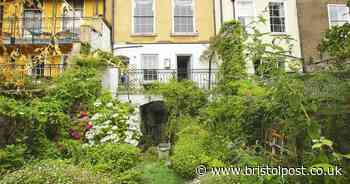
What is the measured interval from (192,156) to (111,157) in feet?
7.69

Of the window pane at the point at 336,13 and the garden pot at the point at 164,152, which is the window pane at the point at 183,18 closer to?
the window pane at the point at 336,13

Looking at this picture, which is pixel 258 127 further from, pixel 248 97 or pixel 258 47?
pixel 258 47

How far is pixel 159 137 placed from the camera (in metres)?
14.0

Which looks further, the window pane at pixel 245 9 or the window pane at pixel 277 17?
the window pane at pixel 277 17

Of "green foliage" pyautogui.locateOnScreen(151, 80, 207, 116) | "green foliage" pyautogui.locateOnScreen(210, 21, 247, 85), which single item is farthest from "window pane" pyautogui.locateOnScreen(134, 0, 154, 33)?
"green foliage" pyautogui.locateOnScreen(151, 80, 207, 116)

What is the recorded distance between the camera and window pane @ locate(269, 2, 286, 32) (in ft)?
59.1

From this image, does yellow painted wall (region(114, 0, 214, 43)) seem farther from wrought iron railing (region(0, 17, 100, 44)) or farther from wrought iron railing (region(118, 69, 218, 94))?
wrought iron railing (region(0, 17, 100, 44))

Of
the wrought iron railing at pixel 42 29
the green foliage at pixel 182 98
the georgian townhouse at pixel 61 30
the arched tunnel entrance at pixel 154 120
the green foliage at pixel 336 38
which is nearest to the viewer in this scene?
the green foliage at pixel 336 38

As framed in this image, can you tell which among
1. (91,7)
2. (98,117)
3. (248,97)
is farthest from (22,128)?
(91,7)

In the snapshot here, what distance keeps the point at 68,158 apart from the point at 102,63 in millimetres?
4405

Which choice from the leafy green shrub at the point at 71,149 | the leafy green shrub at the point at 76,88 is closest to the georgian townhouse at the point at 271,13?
the leafy green shrub at the point at 76,88

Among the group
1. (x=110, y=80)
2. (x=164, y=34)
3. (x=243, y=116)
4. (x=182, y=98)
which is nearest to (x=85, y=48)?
(x=110, y=80)

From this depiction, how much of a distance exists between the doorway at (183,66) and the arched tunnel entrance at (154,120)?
289 centimetres

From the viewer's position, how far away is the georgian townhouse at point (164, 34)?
16875 mm
